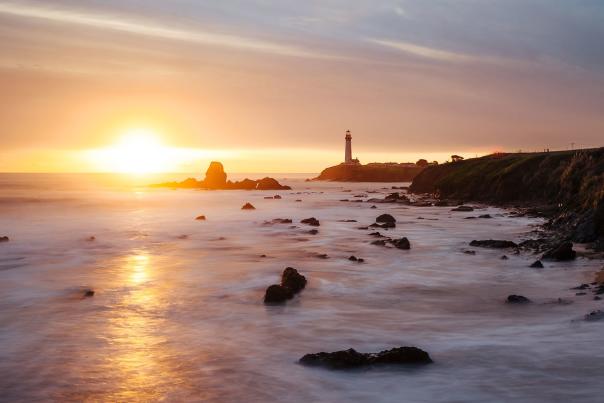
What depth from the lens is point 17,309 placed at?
1605 centimetres

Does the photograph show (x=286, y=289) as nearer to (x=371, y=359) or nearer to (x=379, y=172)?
(x=371, y=359)

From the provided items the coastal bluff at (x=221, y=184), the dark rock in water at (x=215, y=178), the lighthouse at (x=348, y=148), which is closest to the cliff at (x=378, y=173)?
the lighthouse at (x=348, y=148)

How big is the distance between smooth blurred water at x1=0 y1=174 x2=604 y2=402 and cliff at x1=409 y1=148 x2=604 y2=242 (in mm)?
3730

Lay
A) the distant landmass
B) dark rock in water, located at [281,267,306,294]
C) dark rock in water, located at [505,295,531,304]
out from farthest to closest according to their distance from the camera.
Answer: the distant landmass
dark rock in water, located at [281,267,306,294]
dark rock in water, located at [505,295,531,304]

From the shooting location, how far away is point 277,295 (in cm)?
1628

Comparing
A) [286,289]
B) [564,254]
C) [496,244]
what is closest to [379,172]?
[496,244]

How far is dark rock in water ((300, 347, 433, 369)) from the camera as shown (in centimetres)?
1034

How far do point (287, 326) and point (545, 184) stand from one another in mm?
40543

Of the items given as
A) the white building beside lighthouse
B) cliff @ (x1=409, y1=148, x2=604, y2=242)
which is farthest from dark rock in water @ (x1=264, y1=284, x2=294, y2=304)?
the white building beside lighthouse

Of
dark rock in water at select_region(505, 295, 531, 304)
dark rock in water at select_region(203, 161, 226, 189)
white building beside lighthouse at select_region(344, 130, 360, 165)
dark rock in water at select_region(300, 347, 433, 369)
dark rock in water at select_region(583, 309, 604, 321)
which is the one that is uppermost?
white building beside lighthouse at select_region(344, 130, 360, 165)

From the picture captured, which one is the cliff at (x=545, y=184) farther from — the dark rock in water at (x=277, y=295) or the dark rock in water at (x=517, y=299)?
the dark rock in water at (x=277, y=295)

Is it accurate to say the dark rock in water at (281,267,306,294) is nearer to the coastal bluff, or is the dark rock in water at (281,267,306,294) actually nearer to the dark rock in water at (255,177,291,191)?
the coastal bluff

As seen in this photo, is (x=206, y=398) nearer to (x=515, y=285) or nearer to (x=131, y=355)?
Result: (x=131, y=355)

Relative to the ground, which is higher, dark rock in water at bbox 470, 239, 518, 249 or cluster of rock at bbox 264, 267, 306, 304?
dark rock in water at bbox 470, 239, 518, 249
